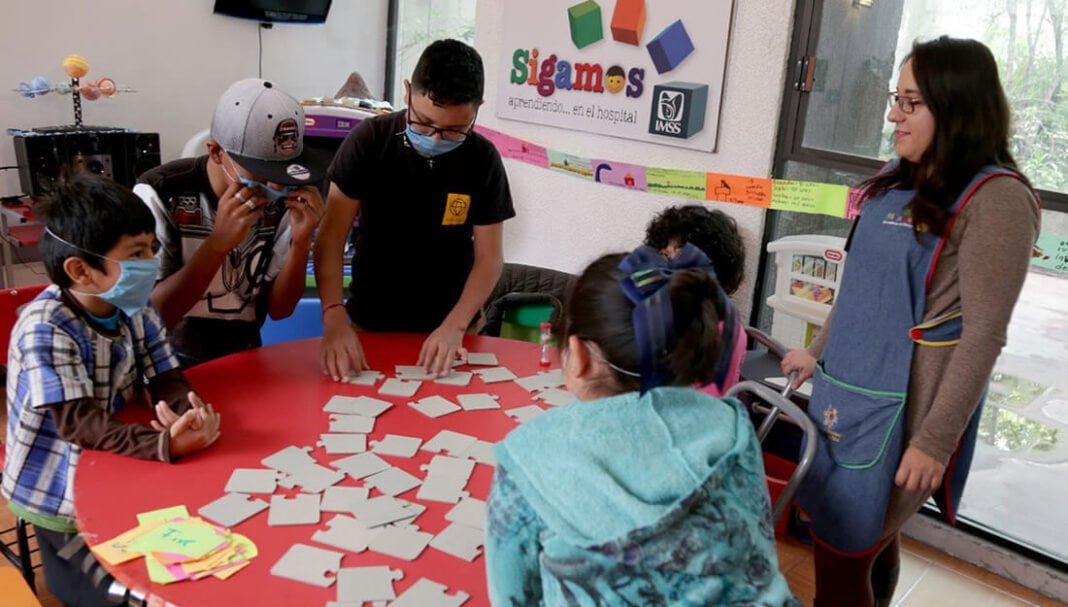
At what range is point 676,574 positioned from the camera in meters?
0.94

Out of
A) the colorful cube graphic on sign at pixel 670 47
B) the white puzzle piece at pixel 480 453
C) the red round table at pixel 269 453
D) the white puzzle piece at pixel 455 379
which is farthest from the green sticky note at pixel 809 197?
the white puzzle piece at pixel 480 453

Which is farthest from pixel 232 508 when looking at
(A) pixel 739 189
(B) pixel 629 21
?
(B) pixel 629 21

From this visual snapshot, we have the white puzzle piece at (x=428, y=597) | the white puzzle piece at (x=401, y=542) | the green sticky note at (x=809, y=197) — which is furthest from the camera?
the green sticky note at (x=809, y=197)

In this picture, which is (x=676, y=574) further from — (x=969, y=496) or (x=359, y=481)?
(x=969, y=496)

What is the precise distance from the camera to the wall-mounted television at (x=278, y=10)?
13.8ft

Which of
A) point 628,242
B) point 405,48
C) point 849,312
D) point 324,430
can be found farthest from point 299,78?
point 849,312

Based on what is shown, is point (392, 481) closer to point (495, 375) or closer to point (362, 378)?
point (362, 378)

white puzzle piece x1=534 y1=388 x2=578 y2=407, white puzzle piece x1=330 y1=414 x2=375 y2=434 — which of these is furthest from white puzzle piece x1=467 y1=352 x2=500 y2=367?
white puzzle piece x1=330 y1=414 x2=375 y2=434

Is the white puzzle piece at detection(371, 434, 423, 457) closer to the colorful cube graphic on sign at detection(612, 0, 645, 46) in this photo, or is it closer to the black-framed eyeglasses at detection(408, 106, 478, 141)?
the black-framed eyeglasses at detection(408, 106, 478, 141)

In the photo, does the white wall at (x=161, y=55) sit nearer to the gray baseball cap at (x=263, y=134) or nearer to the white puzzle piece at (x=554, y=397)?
the gray baseball cap at (x=263, y=134)

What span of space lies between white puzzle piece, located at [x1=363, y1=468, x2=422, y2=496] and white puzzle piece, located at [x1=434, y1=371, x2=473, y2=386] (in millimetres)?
458

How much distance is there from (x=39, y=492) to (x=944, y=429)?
1.70m

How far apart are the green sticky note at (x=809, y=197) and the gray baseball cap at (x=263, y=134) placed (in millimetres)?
1752

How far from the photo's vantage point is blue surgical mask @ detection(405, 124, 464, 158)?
212 cm
